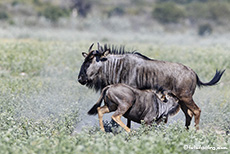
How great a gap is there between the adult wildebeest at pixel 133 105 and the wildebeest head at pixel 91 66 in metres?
0.58

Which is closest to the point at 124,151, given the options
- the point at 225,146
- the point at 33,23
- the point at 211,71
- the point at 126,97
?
the point at 225,146

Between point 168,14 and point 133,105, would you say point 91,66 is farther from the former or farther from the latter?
point 168,14

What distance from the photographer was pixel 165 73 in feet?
25.3

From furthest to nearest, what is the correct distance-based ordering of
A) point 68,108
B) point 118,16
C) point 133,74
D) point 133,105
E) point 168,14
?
point 118,16
point 168,14
point 68,108
point 133,74
point 133,105

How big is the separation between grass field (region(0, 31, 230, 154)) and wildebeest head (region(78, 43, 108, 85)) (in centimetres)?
62

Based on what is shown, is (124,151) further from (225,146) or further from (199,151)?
(225,146)

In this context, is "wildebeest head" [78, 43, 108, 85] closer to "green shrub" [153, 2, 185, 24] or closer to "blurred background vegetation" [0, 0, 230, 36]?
"blurred background vegetation" [0, 0, 230, 36]

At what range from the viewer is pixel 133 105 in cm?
716

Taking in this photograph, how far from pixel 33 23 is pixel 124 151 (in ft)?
125

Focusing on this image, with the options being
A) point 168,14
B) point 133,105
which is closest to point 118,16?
point 168,14

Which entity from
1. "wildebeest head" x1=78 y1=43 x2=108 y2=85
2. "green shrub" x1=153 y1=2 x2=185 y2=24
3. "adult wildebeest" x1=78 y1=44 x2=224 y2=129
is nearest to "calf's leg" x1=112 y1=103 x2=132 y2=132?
"adult wildebeest" x1=78 y1=44 x2=224 y2=129

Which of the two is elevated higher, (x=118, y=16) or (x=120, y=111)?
(x=118, y=16)

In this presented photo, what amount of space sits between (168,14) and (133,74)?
46.9 m

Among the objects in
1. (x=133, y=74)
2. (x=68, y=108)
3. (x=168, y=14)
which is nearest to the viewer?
(x=133, y=74)
